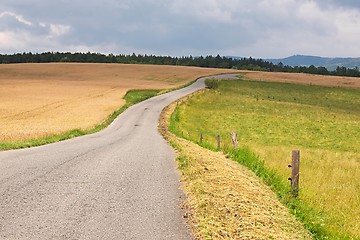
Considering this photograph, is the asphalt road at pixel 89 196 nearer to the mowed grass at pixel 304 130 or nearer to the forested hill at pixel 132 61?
the mowed grass at pixel 304 130

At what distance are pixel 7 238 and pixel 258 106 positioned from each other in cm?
5296

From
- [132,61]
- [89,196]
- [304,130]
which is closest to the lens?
[89,196]

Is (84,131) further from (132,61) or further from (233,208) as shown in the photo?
(132,61)

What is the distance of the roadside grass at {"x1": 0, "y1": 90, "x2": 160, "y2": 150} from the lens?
68.8 ft

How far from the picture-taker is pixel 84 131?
31453 millimetres

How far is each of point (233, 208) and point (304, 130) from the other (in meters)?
36.1

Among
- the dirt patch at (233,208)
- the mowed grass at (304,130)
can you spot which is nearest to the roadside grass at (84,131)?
the mowed grass at (304,130)

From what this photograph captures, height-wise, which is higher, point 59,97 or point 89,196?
point 89,196

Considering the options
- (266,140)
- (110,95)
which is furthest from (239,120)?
(110,95)

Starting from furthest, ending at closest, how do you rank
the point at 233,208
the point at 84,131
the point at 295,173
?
the point at 84,131 → the point at 295,173 → the point at 233,208

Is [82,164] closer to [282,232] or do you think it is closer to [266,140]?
[282,232]

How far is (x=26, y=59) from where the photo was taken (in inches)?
6619

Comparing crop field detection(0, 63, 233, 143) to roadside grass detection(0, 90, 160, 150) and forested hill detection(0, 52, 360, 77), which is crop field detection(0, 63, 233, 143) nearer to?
roadside grass detection(0, 90, 160, 150)

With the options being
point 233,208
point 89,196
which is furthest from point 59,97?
point 233,208
